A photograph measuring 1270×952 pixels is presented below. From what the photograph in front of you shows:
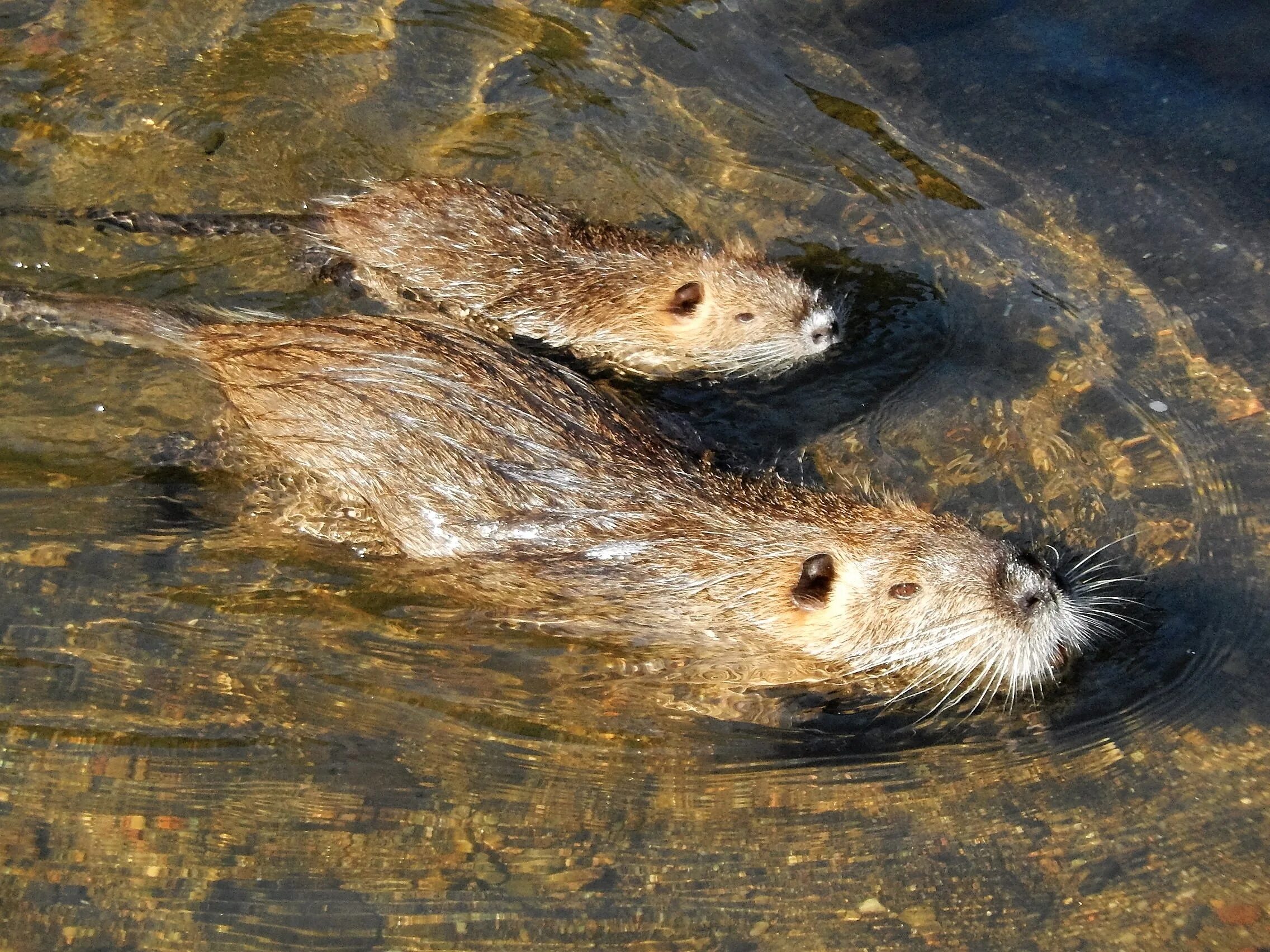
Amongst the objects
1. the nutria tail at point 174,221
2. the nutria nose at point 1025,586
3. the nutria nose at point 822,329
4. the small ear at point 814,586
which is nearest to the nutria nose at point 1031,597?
the nutria nose at point 1025,586

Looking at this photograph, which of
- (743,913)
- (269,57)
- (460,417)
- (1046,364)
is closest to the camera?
(743,913)

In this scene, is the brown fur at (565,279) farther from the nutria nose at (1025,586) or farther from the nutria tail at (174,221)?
the nutria nose at (1025,586)

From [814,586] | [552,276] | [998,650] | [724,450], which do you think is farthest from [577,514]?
[552,276]

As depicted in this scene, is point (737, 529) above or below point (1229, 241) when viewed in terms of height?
below

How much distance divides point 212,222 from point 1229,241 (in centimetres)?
407

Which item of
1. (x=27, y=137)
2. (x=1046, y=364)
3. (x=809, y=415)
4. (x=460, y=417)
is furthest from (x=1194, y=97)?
(x=27, y=137)

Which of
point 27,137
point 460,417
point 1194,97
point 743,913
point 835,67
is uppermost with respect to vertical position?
point 1194,97

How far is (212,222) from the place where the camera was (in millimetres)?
5133

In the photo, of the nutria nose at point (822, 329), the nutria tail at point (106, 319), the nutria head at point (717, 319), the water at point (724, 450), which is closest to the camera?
the water at point (724, 450)

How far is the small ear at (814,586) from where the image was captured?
12.6 ft

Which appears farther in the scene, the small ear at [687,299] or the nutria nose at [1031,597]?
the small ear at [687,299]

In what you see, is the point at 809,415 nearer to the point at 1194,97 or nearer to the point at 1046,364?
the point at 1046,364

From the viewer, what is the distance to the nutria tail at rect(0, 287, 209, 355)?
446 centimetres

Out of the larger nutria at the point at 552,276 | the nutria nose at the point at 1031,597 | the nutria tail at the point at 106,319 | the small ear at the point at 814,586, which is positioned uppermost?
the nutria nose at the point at 1031,597
